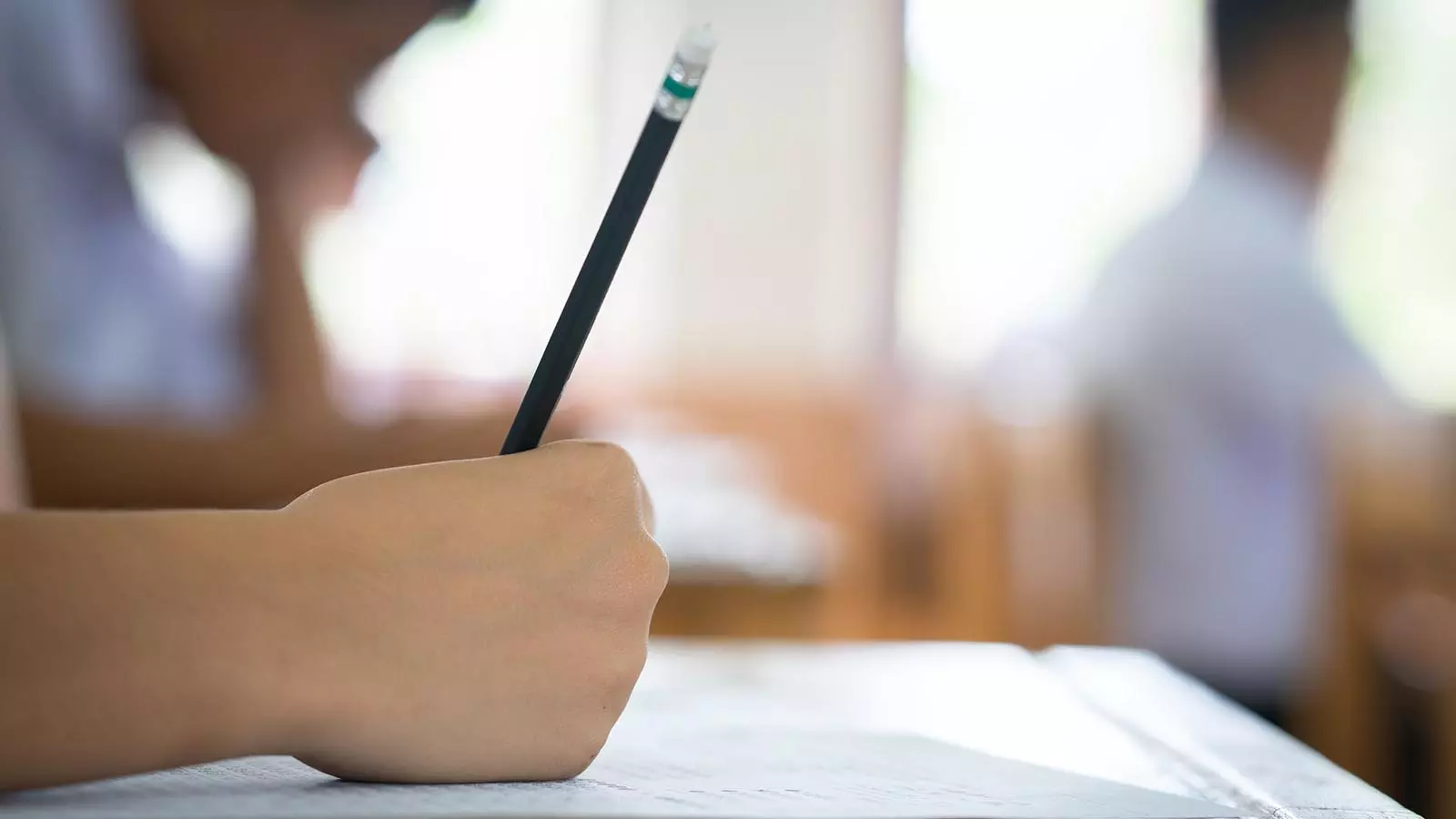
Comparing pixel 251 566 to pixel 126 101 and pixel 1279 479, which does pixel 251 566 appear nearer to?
pixel 1279 479

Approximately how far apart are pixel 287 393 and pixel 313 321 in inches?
6.0

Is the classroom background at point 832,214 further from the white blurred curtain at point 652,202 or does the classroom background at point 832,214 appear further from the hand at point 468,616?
the hand at point 468,616

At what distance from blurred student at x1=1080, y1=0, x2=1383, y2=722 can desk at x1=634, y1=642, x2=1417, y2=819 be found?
4.13 ft

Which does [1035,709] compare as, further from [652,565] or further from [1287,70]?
[1287,70]

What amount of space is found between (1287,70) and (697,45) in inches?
111

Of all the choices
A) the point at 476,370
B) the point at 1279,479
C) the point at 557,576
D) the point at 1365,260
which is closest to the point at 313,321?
the point at 476,370

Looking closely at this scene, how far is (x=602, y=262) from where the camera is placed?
1.13 feet

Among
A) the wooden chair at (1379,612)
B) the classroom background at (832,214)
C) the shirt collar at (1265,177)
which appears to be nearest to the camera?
the wooden chair at (1379,612)

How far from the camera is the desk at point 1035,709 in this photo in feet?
1.26

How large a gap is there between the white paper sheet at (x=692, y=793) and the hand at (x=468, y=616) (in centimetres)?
1

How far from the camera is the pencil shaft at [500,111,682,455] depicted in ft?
1.12

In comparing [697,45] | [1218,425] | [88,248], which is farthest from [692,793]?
[88,248]

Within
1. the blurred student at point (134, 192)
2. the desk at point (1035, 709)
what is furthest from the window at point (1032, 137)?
the desk at point (1035, 709)

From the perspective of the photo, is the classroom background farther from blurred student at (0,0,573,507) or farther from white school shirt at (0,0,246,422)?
white school shirt at (0,0,246,422)
